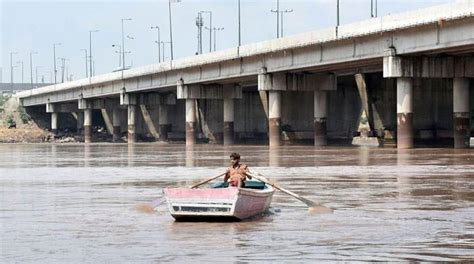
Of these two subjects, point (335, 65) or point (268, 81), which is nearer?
point (335, 65)

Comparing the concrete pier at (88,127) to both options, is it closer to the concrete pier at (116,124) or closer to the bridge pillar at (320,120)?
the concrete pier at (116,124)

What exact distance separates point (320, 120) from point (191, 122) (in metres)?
19.2

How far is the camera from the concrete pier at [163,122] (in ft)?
354

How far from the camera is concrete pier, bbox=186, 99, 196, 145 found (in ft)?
296

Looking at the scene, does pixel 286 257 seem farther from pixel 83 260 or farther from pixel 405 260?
pixel 83 260

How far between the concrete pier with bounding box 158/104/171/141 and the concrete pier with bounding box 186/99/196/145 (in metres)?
15.2

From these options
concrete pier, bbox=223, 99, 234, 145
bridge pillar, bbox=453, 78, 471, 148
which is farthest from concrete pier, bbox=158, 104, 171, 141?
bridge pillar, bbox=453, 78, 471, 148

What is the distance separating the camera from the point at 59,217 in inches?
830

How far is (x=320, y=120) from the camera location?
246ft

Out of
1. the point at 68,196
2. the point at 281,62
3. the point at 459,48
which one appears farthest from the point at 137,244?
the point at 281,62

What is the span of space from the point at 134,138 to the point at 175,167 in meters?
69.5

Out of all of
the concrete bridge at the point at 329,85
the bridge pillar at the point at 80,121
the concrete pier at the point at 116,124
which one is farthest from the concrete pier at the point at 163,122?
the bridge pillar at the point at 80,121

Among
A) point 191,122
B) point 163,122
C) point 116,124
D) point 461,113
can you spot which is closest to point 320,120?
point 461,113

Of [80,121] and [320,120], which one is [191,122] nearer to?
[320,120]
